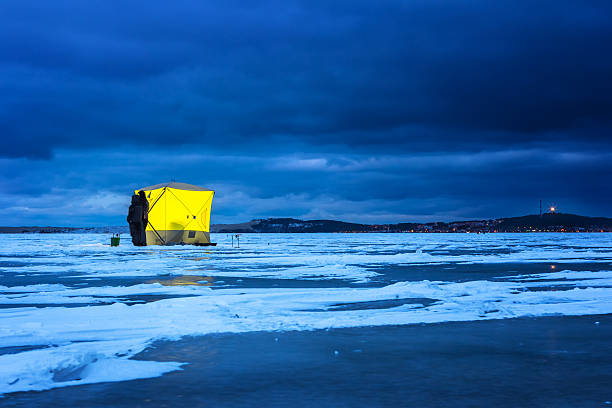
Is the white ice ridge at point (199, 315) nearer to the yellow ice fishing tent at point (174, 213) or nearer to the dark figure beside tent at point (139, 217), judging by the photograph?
the dark figure beside tent at point (139, 217)

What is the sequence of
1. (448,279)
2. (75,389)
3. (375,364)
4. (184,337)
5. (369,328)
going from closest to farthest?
(75,389) < (375,364) < (184,337) < (369,328) < (448,279)

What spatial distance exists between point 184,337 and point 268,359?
200 cm

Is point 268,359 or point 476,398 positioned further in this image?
point 268,359

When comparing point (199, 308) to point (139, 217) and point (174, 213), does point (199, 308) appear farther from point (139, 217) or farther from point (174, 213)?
point (174, 213)

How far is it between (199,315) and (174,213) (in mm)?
49699

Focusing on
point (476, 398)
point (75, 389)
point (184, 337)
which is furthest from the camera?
point (184, 337)

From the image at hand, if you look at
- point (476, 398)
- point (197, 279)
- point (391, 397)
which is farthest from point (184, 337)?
point (197, 279)

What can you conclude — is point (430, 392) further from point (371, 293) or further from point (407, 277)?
point (407, 277)

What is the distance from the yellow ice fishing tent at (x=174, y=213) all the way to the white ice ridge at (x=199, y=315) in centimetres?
4311

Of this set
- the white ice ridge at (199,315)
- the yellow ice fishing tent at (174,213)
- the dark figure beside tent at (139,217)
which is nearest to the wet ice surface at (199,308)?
the white ice ridge at (199,315)

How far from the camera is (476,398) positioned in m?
5.92

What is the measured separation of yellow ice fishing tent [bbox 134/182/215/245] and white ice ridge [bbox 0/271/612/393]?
4311cm

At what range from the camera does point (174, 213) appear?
60.0 m

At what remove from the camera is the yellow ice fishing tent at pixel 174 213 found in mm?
59312
